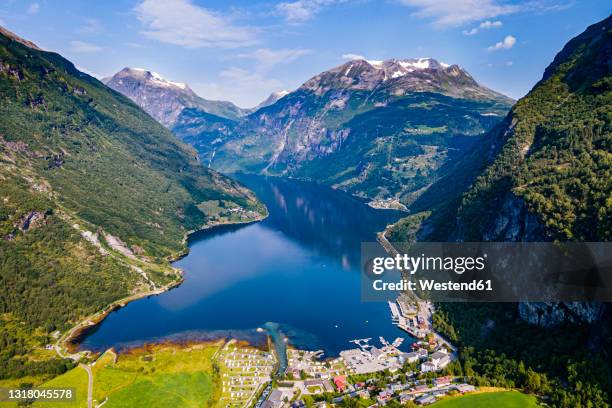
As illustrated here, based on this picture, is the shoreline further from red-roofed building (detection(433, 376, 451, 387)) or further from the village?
red-roofed building (detection(433, 376, 451, 387))

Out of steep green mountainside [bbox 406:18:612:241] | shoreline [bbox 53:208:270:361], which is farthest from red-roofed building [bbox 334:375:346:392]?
shoreline [bbox 53:208:270:361]

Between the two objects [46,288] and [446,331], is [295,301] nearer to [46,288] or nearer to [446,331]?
[446,331]

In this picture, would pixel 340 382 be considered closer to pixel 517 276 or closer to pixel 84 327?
pixel 517 276

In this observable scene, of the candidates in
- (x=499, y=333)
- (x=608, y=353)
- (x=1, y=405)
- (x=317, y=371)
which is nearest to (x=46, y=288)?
(x=1, y=405)

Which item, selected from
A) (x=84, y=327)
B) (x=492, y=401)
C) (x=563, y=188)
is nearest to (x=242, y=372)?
(x=492, y=401)

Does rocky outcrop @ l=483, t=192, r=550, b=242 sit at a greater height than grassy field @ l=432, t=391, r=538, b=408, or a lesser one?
greater

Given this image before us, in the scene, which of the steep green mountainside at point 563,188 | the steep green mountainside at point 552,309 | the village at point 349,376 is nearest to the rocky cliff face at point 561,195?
the steep green mountainside at point 563,188
